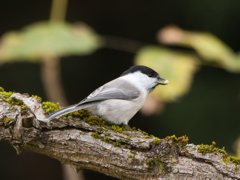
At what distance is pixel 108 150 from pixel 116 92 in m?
0.56

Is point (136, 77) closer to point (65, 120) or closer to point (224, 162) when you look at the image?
point (65, 120)

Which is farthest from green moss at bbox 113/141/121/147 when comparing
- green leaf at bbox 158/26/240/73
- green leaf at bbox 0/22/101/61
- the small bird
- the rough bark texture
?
green leaf at bbox 158/26/240/73

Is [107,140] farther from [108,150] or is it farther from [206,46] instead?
[206,46]

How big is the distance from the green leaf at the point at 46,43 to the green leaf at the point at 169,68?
0.54m

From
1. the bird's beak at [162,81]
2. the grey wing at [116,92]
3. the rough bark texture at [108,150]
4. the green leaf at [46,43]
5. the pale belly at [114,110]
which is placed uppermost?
the green leaf at [46,43]

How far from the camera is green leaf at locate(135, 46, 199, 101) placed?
2.20 meters

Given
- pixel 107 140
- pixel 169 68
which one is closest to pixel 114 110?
pixel 107 140

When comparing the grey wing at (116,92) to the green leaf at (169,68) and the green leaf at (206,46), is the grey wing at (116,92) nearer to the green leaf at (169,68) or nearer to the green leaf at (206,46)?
the green leaf at (169,68)

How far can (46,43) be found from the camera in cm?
224

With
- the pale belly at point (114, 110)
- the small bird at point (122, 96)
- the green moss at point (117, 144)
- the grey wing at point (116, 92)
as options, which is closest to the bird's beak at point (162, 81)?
the small bird at point (122, 96)

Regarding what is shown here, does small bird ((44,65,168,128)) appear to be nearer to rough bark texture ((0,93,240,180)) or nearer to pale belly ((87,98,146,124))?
pale belly ((87,98,146,124))

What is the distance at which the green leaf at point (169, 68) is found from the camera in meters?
2.20

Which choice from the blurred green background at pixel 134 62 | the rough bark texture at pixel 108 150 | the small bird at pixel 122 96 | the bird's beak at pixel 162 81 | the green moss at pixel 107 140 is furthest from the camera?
the blurred green background at pixel 134 62

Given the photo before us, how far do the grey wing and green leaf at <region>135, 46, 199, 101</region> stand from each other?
32 cm
